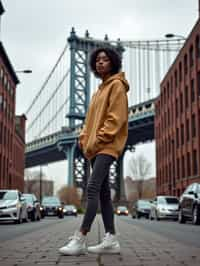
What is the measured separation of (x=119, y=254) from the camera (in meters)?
5.53

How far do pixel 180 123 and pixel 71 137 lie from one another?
24135mm

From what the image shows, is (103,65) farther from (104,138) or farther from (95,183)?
(95,183)

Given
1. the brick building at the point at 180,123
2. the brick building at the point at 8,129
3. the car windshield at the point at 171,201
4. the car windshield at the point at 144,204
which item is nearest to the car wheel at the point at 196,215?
the car windshield at the point at 171,201

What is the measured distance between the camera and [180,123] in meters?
54.5

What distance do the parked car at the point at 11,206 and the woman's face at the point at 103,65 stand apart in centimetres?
1445

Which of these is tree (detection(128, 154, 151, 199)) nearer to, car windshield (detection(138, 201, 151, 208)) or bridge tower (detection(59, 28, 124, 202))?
bridge tower (detection(59, 28, 124, 202))

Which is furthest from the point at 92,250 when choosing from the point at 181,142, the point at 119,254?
the point at 181,142

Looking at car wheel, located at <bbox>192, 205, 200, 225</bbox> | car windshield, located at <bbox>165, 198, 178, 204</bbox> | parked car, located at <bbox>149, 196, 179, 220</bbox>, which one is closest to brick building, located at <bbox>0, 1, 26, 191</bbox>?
parked car, located at <bbox>149, 196, 179, 220</bbox>

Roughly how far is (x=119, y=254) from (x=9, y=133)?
58.6 metres

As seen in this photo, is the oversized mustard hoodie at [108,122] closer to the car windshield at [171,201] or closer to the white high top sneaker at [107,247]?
the white high top sneaker at [107,247]

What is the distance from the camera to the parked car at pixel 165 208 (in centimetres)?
2731

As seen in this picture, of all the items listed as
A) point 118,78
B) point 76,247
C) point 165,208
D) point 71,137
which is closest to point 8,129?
point 71,137

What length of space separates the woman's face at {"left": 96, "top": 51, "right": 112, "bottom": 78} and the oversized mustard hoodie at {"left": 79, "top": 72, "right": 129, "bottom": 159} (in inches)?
3.5

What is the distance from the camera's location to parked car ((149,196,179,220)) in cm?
2731
